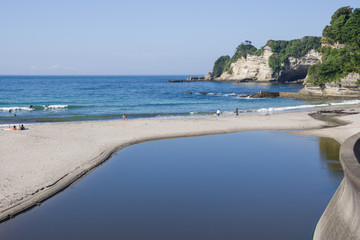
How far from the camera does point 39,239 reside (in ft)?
36.0

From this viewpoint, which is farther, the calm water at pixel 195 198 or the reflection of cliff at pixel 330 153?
the reflection of cliff at pixel 330 153

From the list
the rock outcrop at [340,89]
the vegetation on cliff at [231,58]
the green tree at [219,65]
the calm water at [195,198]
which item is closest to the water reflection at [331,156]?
the calm water at [195,198]

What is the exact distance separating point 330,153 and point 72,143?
18.6m

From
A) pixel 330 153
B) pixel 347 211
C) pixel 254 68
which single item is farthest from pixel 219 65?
pixel 347 211

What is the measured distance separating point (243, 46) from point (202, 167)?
15126 centimetres

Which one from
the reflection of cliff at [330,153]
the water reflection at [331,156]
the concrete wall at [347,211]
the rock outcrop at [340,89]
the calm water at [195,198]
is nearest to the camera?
the concrete wall at [347,211]

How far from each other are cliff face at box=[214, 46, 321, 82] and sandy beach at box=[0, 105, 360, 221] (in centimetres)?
8615

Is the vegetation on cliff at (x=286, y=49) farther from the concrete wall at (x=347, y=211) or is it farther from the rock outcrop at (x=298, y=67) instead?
the concrete wall at (x=347, y=211)

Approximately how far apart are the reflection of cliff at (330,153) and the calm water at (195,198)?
119 mm

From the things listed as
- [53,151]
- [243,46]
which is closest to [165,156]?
[53,151]

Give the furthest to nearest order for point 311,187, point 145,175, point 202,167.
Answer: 1. point 202,167
2. point 145,175
3. point 311,187

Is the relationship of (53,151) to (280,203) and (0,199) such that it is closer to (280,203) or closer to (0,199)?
(0,199)

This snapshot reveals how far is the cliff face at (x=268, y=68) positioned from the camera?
118 m

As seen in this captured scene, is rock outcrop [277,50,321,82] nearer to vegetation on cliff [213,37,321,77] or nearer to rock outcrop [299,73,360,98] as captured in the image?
vegetation on cliff [213,37,321,77]
